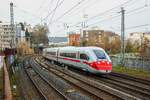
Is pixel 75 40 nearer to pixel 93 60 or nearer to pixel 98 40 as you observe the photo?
pixel 98 40

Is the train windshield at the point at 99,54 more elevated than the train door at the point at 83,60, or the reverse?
the train windshield at the point at 99,54

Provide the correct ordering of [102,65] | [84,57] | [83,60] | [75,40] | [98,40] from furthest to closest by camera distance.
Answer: [98,40] → [75,40] → [83,60] → [84,57] → [102,65]

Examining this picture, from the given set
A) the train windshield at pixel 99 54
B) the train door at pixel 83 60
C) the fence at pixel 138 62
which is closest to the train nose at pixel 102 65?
the train windshield at pixel 99 54

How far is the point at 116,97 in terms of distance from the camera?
16.9m

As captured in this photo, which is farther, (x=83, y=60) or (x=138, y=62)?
(x=138, y=62)

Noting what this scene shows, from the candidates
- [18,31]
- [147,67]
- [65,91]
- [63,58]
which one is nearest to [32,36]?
[18,31]

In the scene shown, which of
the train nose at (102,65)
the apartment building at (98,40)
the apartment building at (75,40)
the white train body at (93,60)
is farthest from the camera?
the apartment building at (75,40)

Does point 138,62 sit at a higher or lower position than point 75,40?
lower

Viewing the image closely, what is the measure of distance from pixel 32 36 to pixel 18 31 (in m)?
56.0

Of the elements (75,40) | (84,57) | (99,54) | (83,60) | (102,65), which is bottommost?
(102,65)

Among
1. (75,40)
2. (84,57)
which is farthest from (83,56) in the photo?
(75,40)

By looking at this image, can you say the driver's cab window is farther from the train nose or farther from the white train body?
the train nose

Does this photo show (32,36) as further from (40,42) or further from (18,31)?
(18,31)

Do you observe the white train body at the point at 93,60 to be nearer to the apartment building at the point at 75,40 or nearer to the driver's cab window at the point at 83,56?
the driver's cab window at the point at 83,56
